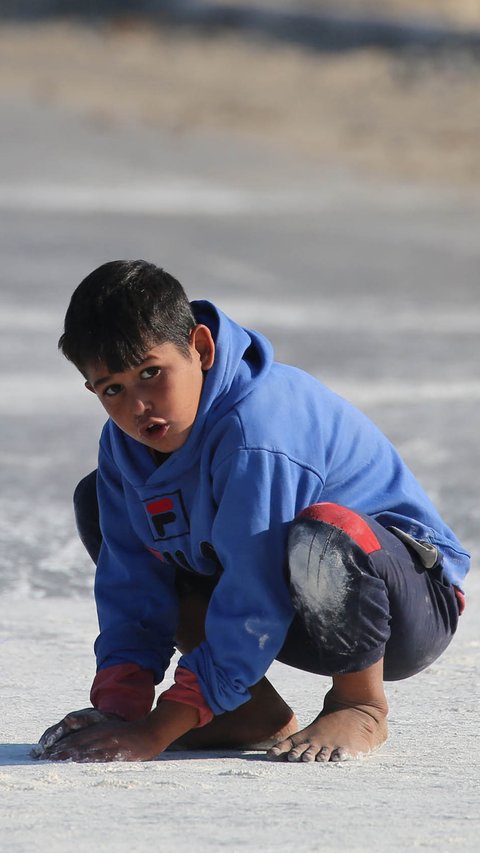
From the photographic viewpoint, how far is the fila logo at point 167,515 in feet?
7.98

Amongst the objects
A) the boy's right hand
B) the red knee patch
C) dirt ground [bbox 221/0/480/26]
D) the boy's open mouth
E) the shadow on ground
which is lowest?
the boy's right hand

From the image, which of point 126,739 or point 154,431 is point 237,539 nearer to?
point 154,431

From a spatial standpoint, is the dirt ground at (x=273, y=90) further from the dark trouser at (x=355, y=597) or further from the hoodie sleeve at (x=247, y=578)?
the hoodie sleeve at (x=247, y=578)

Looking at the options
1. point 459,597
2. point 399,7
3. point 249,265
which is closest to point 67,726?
point 459,597

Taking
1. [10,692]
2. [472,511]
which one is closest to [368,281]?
[472,511]

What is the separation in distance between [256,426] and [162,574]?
16.7 inches

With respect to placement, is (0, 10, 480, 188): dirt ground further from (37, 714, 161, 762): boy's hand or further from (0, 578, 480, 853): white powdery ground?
(37, 714, 161, 762): boy's hand

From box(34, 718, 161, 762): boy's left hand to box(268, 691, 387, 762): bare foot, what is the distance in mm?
204

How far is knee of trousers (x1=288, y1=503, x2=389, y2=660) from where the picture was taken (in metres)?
2.27

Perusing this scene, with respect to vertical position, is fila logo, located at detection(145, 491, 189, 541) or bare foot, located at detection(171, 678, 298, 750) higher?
fila logo, located at detection(145, 491, 189, 541)

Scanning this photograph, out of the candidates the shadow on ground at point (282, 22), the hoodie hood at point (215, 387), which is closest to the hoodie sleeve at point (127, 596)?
the hoodie hood at point (215, 387)

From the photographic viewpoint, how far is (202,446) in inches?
93.4

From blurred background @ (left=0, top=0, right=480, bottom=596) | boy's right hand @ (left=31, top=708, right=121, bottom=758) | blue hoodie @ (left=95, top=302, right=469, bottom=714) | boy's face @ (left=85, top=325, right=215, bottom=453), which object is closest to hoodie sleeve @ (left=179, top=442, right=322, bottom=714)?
blue hoodie @ (left=95, top=302, right=469, bottom=714)

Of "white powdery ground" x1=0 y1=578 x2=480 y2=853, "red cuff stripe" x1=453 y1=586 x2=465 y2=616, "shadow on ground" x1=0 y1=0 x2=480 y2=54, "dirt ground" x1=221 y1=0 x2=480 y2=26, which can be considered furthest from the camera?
"dirt ground" x1=221 y1=0 x2=480 y2=26
